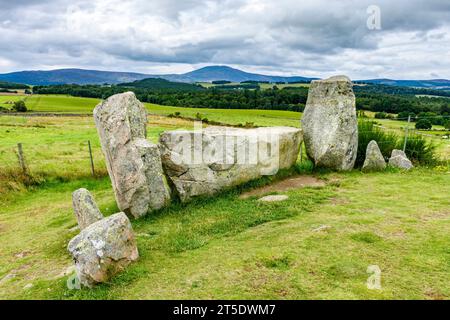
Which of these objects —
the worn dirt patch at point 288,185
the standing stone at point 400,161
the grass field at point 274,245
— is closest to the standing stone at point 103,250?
the grass field at point 274,245

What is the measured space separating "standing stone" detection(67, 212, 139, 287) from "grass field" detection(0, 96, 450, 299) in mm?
235

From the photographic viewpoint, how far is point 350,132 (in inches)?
647

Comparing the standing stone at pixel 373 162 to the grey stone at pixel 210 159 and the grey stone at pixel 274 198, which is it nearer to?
the grey stone at pixel 210 159

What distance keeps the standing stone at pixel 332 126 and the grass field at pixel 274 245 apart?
0.77 meters

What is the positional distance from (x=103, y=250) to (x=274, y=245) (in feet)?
12.6

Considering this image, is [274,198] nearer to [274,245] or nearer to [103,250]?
[274,245]

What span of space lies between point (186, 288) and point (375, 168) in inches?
478

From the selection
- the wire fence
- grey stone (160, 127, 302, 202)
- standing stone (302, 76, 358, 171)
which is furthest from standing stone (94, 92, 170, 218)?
Answer: the wire fence

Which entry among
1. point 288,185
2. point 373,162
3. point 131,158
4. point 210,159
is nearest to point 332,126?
point 373,162

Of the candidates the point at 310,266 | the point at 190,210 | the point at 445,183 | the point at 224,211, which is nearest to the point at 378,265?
the point at 310,266

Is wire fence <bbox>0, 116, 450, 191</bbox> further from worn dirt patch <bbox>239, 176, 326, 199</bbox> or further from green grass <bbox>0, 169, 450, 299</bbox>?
green grass <bbox>0, 169, 450, 299</bbox>

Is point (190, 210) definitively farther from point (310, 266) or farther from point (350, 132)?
point (350, 132)

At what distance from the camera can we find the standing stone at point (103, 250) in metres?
7.86

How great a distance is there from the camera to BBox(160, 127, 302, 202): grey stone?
1357 cm
